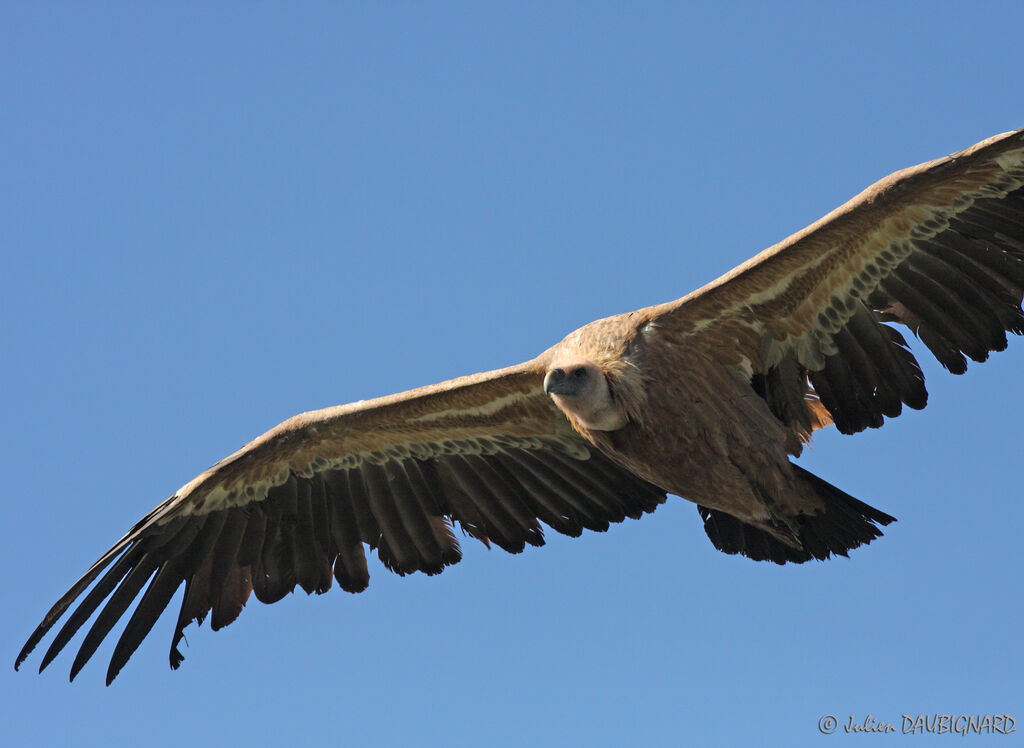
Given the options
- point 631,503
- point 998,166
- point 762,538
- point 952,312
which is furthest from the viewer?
point 631,503

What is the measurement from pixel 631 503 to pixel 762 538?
103 cm

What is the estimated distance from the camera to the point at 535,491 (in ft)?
32.2

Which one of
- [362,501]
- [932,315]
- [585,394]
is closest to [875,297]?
[932,315]

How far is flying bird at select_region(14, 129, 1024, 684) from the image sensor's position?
8.28m

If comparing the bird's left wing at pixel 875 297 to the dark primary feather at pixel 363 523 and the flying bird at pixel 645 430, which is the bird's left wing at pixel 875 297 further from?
the dark primary feather at pixel 363 523

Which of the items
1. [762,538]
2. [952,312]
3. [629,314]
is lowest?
[762,538]

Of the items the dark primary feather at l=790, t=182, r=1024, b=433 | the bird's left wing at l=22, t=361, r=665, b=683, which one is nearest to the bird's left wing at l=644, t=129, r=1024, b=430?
the dark primary feather at l=790, t=182, r=1024, b=433

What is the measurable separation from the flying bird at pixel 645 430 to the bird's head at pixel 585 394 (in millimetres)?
15

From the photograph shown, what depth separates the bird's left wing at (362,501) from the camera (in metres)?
9.44

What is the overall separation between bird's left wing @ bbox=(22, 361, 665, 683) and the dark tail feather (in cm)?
91

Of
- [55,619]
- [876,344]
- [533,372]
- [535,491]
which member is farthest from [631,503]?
[55,619]

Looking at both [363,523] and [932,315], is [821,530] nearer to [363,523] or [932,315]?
[932,315]

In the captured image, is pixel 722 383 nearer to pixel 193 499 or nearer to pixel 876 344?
pixel 876 344

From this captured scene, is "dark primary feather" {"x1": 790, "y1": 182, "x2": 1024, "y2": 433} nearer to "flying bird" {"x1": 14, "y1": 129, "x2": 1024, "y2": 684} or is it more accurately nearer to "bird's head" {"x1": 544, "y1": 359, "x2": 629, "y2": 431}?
"flying bird" {"x1": 14, "y1": 129, "x2": 1024, "y2": 684}
